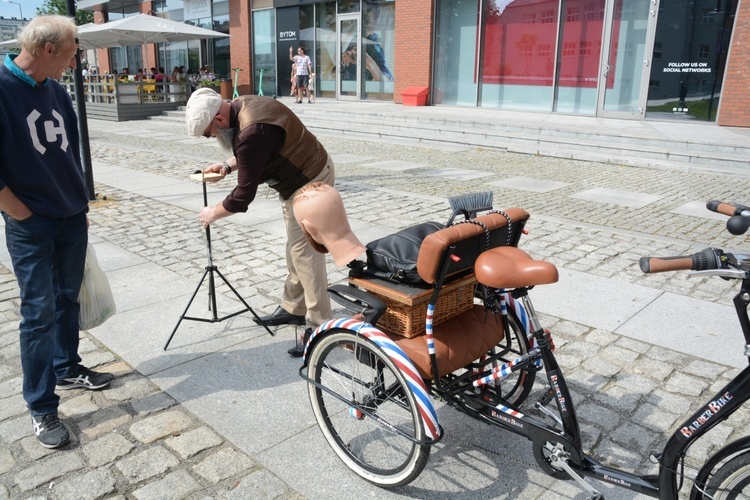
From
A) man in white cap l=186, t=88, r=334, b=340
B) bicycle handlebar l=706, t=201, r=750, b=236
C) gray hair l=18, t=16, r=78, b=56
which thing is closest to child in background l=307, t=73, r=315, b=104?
man in white cap l=186, t=88, r=334, b=340

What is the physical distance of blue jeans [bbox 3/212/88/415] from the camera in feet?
10.1

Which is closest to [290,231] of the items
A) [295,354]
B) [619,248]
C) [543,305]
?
[295,354]

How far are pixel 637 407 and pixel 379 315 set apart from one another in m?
1.67

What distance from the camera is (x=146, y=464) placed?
9.79 ft

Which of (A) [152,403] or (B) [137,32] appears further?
(B) [137,32]

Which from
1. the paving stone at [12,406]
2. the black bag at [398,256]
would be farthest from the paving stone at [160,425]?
the black bag at [398,256]

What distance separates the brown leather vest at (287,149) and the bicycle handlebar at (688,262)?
2.25 meters

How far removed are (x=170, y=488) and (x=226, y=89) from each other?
932 inches

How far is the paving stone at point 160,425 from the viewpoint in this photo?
3216 mm

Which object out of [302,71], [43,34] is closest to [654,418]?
[43,34]

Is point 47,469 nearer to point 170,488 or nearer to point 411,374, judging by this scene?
point 170,488

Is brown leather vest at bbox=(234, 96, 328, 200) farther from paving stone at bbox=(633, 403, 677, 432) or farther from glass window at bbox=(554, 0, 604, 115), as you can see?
glass window at bbox=(554, 0, 604, 115)

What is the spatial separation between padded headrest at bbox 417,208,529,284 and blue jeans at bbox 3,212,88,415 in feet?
6.18

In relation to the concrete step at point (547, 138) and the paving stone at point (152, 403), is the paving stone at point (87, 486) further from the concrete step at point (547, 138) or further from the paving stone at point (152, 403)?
the concrete step at point (547, 138)
